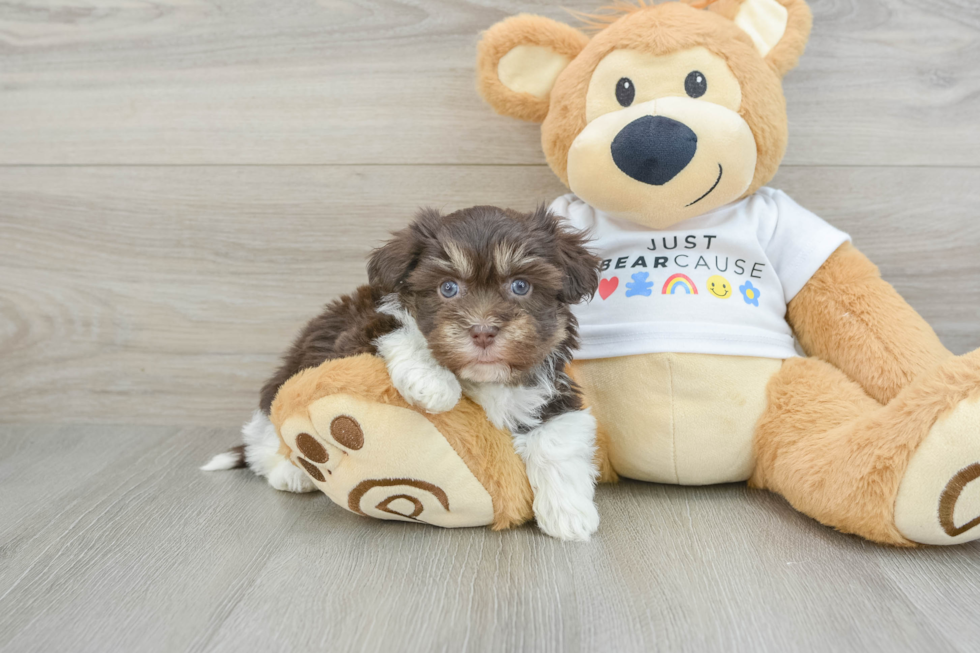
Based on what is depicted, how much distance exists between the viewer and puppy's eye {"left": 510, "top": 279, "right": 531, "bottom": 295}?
109 centimetres

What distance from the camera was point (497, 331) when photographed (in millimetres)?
1014

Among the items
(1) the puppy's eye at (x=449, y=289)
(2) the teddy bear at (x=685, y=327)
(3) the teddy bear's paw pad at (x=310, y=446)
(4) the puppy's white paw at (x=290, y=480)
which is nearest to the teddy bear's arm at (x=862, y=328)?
(2) the teddy bear at (x=685, y=327)

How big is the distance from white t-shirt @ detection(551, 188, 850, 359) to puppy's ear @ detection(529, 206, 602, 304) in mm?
168

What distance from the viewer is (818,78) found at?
163 cm

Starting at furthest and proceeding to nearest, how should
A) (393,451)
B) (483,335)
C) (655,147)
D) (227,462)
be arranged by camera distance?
1. (227,462)
2. (655,147)
3. (393,451)
4. (483,335)

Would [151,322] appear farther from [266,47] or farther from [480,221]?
[480,221]

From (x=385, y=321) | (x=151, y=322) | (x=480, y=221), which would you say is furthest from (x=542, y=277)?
(x=151, y=322)

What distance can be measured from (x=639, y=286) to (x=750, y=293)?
0.72ft

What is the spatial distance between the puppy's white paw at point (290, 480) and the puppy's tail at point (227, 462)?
0.62 feet

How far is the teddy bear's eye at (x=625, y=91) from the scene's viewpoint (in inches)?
51.5

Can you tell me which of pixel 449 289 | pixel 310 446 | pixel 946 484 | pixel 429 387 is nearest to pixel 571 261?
pixel 449 289

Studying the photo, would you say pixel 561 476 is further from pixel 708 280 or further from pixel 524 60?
pixel 524 60

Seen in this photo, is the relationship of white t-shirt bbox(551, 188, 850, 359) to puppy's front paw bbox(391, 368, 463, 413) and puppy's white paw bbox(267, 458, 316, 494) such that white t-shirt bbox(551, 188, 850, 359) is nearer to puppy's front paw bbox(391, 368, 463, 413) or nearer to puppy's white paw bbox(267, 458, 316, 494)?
puppy's front paw bbox(391, 368, 463, 413)

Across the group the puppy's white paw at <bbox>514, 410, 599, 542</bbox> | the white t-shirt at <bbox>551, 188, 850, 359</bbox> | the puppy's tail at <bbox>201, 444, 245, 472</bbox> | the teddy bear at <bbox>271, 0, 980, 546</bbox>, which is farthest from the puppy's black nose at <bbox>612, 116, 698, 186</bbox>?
the puppy's tail at <bbox>201, 444, 245, 472</bbox>
